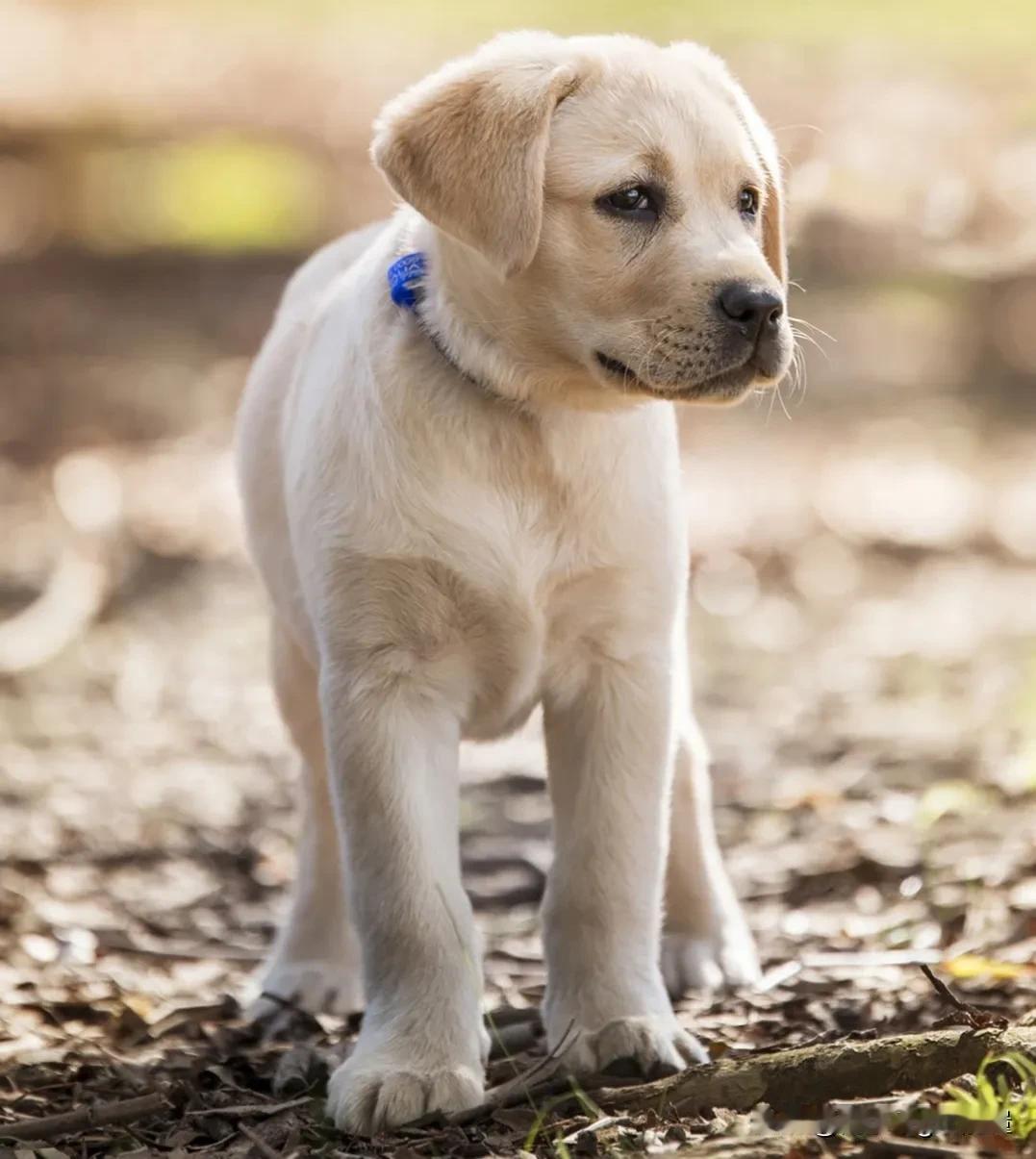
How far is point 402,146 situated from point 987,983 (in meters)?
2.12

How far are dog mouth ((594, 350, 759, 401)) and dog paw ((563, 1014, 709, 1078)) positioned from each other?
3.95ft

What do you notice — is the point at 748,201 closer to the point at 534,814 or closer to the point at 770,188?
the point at 770,188

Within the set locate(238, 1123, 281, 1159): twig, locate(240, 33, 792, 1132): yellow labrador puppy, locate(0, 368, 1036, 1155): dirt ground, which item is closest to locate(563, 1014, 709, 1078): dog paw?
locate(240, 33, 792, 1132): yellow labrador puppy

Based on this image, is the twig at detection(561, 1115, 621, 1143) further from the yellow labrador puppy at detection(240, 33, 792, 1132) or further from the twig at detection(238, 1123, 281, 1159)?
the twig at detection(238, 1123, 281, 1159)

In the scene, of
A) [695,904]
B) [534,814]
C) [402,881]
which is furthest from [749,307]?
[534,814]

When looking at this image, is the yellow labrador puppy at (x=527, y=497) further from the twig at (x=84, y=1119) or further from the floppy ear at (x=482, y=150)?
the twig at (x=84, y=1119)

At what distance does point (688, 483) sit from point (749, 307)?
25.4ft

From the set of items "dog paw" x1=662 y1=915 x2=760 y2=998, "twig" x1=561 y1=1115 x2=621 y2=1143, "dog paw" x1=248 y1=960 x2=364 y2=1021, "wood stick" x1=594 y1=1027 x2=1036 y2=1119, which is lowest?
"dog paw" x1=248 y1=960 x2=364 y2=1021

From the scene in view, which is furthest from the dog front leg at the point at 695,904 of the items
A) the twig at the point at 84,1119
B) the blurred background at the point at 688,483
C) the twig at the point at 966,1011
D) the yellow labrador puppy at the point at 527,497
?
the twig at the point at 84,1119

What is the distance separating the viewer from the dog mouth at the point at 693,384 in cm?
372

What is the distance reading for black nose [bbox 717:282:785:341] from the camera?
3.66 meters

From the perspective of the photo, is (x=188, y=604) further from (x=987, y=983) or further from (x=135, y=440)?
(x=987, y=983)

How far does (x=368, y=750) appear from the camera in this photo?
3.83m

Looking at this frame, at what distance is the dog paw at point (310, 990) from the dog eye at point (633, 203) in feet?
6.37
